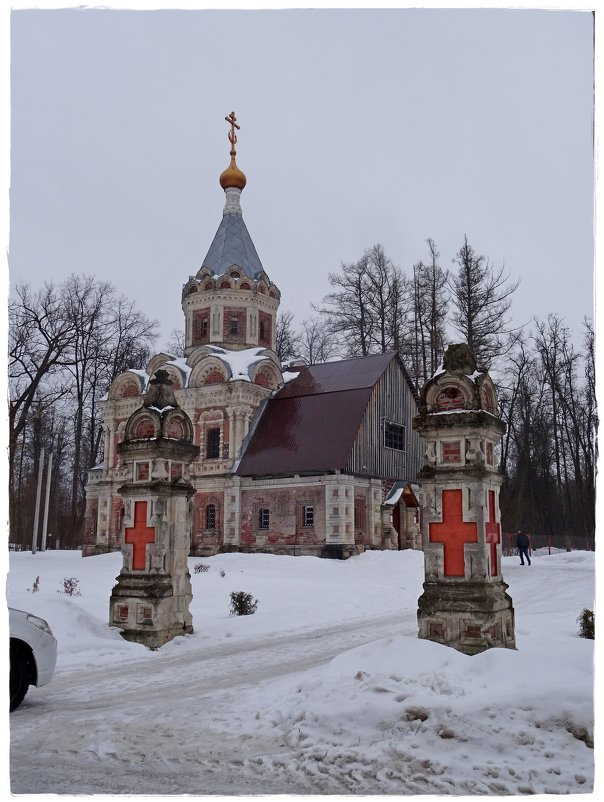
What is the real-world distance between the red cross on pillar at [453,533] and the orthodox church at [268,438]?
63.4ft

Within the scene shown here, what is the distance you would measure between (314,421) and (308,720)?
24.9m

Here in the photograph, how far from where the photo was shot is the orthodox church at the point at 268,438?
2919 centimetres

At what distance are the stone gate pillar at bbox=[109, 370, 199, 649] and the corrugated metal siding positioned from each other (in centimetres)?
1668

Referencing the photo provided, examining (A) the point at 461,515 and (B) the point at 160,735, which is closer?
(B) the point at 160,735

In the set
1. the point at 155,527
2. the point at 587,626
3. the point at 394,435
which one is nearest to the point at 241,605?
the point at 155,527

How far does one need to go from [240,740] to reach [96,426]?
129 feet

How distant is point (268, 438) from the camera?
31844 millimetres

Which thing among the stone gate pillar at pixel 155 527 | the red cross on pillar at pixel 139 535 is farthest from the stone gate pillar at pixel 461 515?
the red cross on pillar at pixel 139 535

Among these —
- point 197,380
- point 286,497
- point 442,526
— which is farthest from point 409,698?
point 197,380

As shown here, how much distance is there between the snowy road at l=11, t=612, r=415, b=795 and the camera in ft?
17.0

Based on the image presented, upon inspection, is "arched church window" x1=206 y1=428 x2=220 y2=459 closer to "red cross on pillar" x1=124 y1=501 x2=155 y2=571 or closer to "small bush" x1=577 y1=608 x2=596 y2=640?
"red cross on pillar" x1=124 y1=501 x2=155 y2=571

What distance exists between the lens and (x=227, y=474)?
3141cm

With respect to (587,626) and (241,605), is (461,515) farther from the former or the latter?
(241,605)

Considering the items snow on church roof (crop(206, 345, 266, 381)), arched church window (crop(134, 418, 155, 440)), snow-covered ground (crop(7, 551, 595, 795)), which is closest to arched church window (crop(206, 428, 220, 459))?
snow on church roof (crop(206, 345, 266, 381))
